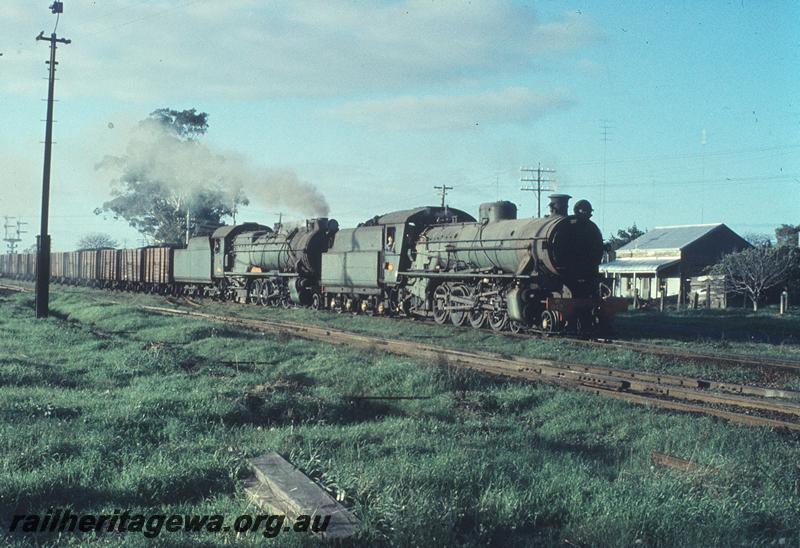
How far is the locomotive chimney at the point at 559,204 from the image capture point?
60.8 feet

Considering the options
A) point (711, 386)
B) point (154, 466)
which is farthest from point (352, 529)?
point (711, 386)

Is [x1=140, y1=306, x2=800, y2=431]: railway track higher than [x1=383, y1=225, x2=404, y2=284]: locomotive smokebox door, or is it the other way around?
[x1=383, y1=225, x2=404, y2=284]: locomotive smokebox door

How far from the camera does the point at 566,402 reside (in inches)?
374

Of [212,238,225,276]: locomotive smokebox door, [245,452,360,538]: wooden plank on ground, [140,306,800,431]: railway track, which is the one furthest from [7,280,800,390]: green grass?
[245,452,360,538]: wooden plank on ground

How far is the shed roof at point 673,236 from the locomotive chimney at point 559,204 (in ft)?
101

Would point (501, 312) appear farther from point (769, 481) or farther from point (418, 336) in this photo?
point (769, 481)

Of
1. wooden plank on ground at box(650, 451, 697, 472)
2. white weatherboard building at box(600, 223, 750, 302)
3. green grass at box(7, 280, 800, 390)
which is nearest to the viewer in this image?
wooden plank on ground at box(650, 451, 697, 472)

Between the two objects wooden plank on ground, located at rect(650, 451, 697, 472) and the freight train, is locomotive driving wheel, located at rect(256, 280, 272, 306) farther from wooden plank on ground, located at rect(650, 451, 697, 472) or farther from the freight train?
wooden plank on ground, located at rect(650, 451, 697, 472)

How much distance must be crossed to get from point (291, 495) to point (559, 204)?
14750mm

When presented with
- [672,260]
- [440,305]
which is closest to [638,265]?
[672,260]

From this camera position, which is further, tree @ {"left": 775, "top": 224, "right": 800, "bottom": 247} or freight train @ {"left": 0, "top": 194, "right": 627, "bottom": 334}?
tree @ {"left": 775, "top": 224, "right": 800, "bottom": 247}

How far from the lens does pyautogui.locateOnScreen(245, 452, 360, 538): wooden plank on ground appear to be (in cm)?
461

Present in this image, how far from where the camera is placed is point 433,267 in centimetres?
2100

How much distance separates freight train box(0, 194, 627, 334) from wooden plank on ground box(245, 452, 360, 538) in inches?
486
